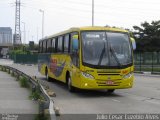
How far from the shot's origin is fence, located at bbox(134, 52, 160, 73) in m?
45.9

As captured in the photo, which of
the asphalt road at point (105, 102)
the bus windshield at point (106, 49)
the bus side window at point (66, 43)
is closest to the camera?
the asphalt road at point (105, 102)

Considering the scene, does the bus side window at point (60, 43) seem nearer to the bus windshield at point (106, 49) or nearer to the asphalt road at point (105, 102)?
the asphalt road at point (105, 102)

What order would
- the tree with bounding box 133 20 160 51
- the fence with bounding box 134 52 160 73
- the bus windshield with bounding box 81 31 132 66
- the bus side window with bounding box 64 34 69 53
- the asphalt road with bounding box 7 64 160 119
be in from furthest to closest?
1. the tree with bounding box 133 20 160 51
2. the fence with bounding box 134 52 160 73
3. the bus side window with bounding box 64 34 69 53
4. the bus windshield with bounding box 81 31 132 66
5. the asphalt road with bounding box 7 64 160 119

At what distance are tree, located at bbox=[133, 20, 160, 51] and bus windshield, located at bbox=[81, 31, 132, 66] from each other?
65381mm

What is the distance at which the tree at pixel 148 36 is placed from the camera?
8338 cm

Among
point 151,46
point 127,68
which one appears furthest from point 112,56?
point 151,46

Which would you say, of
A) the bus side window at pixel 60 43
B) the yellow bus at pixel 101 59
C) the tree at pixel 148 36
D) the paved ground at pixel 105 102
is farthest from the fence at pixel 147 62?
the tree at pixel 148 36

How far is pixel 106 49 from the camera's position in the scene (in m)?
17.2

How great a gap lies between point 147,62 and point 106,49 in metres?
30.7

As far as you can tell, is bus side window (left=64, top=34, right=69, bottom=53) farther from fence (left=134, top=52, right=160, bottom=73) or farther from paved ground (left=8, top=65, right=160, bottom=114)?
fence (left=134, top=52, right=160, bottom=73)

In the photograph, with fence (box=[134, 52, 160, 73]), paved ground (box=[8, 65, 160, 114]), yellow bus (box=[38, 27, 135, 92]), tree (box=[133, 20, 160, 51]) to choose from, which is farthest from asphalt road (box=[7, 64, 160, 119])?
tree (box=[133, 20, 160, 51])

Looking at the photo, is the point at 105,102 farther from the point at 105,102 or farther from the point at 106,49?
the point at 106,49

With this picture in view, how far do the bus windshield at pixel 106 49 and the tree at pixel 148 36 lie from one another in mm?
65381

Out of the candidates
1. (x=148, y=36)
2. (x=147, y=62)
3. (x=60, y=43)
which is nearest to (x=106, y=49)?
(x=60, y=43)
